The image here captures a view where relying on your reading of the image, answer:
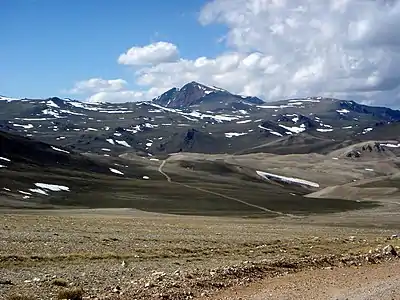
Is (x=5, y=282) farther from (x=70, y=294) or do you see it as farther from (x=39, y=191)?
(x=39, y=191)

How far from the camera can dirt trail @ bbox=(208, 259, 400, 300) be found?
64.8 ft

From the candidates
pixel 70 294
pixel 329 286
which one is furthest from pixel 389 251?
pixel 70 294

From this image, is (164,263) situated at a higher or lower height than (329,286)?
higher

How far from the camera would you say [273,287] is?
21453 millimetres

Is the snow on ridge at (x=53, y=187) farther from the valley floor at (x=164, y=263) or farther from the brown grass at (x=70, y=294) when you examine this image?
the brown grass at (x=70, y=294)

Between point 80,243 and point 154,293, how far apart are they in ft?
42.8

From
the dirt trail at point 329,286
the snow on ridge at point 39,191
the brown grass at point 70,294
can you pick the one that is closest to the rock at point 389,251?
the dirt trail at point 329,286

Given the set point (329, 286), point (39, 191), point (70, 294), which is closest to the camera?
point (70, 294)

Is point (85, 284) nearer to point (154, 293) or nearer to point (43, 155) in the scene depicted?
point (154, 293)

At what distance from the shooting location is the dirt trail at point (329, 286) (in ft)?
64.8

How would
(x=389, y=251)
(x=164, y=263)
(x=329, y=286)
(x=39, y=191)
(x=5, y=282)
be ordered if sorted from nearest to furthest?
(x=5, y=282) < (x=329, y=286) < (x=164, y=263) < (x=389, y=251) < (x=39, y=191)

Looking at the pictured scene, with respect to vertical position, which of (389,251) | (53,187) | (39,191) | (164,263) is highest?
(53,187)

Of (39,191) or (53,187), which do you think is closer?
(39,191)

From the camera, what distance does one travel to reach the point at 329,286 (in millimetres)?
21656
